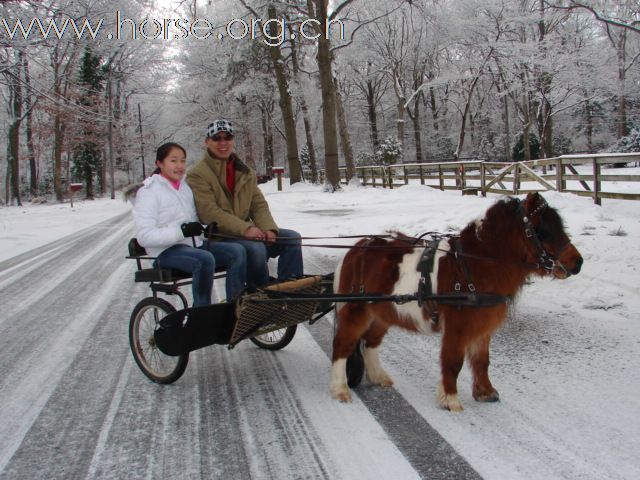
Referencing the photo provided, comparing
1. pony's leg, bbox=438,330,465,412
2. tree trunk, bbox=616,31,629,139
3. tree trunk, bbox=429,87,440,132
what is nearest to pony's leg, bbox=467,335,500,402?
pony's leg, bbox=438,330,465,412

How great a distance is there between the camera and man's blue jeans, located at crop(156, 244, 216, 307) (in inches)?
161

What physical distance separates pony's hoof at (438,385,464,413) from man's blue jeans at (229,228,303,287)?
1612 mm

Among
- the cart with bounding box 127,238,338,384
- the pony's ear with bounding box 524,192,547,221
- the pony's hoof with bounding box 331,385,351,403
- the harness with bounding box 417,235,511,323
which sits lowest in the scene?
the pony's hoof with bounding box 331,385,351,403

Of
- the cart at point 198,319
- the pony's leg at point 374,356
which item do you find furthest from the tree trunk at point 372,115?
the pony's leg at point 374,356

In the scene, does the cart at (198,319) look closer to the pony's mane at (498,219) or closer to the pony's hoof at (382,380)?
the pony's hoof at (382,380)

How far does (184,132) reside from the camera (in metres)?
42.2

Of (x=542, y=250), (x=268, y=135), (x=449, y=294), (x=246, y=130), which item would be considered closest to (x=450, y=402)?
(x=449, y=294)

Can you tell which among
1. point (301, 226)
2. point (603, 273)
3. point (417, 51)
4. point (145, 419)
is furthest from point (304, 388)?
point (417, 51)

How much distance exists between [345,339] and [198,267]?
1243mm

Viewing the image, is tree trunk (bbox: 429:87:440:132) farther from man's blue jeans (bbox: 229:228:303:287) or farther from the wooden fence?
man's blue jeans (bbox: 229:228:303:287)

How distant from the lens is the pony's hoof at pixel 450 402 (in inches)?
136

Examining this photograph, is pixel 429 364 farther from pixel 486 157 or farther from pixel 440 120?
pixel 440 120

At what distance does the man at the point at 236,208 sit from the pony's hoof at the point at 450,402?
5.29ft

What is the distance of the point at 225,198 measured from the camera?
183 inches
